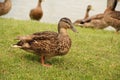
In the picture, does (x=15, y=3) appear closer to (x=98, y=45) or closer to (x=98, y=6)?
(x=98, y=6)

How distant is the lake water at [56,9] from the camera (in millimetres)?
14372

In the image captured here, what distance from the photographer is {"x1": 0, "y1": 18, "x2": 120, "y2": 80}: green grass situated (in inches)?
222

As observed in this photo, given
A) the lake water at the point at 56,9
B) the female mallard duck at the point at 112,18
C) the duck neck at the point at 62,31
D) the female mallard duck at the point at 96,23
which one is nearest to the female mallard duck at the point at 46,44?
the duck neck at the point at 62,31

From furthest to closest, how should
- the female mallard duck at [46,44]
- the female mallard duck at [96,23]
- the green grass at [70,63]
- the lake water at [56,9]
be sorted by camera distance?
the lake water at [56,9], the female mallard duck at [96,23], the female mallard duck at [46,44], the green grass at [70,63]

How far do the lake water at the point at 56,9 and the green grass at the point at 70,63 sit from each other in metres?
6.18

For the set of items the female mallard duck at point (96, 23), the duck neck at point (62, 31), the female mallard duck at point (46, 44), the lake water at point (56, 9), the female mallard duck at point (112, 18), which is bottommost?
the lake water at point (56, 9)

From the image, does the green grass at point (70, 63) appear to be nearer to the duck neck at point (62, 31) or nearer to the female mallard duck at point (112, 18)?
the duck neck at point (62, 31)

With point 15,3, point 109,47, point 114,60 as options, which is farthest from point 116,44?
point 15,3

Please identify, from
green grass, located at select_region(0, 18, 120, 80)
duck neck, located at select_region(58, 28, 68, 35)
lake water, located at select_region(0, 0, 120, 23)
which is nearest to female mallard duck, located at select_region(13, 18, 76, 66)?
duck neck, located at select_region(58, 28, 68, 35)

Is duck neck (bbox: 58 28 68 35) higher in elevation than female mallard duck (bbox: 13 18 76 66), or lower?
higher

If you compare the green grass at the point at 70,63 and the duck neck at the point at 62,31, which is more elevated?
the duck neck at the point at 62,31

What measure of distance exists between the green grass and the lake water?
6184mm

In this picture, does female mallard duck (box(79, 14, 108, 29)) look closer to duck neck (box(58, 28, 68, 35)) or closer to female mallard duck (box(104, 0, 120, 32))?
female mallard duck (box(104, 0, 120, 32))

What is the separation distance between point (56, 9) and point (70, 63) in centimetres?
944
